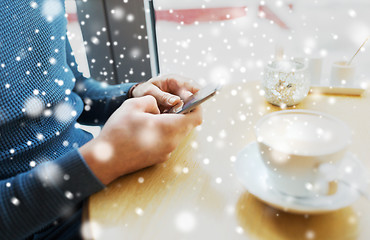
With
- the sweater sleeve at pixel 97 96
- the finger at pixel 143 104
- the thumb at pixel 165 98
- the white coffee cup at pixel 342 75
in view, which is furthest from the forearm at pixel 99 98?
the white coffee cup at pixel 342 75

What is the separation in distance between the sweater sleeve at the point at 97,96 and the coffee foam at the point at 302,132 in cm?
52

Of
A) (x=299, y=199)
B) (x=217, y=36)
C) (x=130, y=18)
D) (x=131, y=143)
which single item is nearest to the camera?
(x=299, y=199)

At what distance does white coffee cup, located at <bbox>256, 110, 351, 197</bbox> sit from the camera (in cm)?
37

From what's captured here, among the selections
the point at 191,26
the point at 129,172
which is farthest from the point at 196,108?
the point at 191,26

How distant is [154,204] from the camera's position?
460 mm

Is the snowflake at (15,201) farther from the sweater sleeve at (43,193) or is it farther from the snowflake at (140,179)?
the snowflake at (140,179)

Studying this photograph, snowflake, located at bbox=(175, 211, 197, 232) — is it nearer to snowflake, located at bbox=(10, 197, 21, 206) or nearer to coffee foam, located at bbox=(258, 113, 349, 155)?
coffee foam, located at bbox=(258, 113, 349, 155)

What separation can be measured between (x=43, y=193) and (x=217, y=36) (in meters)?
2.19

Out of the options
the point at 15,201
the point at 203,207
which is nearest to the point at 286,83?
the point at 203,207

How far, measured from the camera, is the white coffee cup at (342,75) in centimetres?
85

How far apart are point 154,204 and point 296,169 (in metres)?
0.23

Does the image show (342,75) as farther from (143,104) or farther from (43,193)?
(43,193)

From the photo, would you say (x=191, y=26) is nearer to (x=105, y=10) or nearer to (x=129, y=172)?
(x=105, y=10)

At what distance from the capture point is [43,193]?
475 mm
